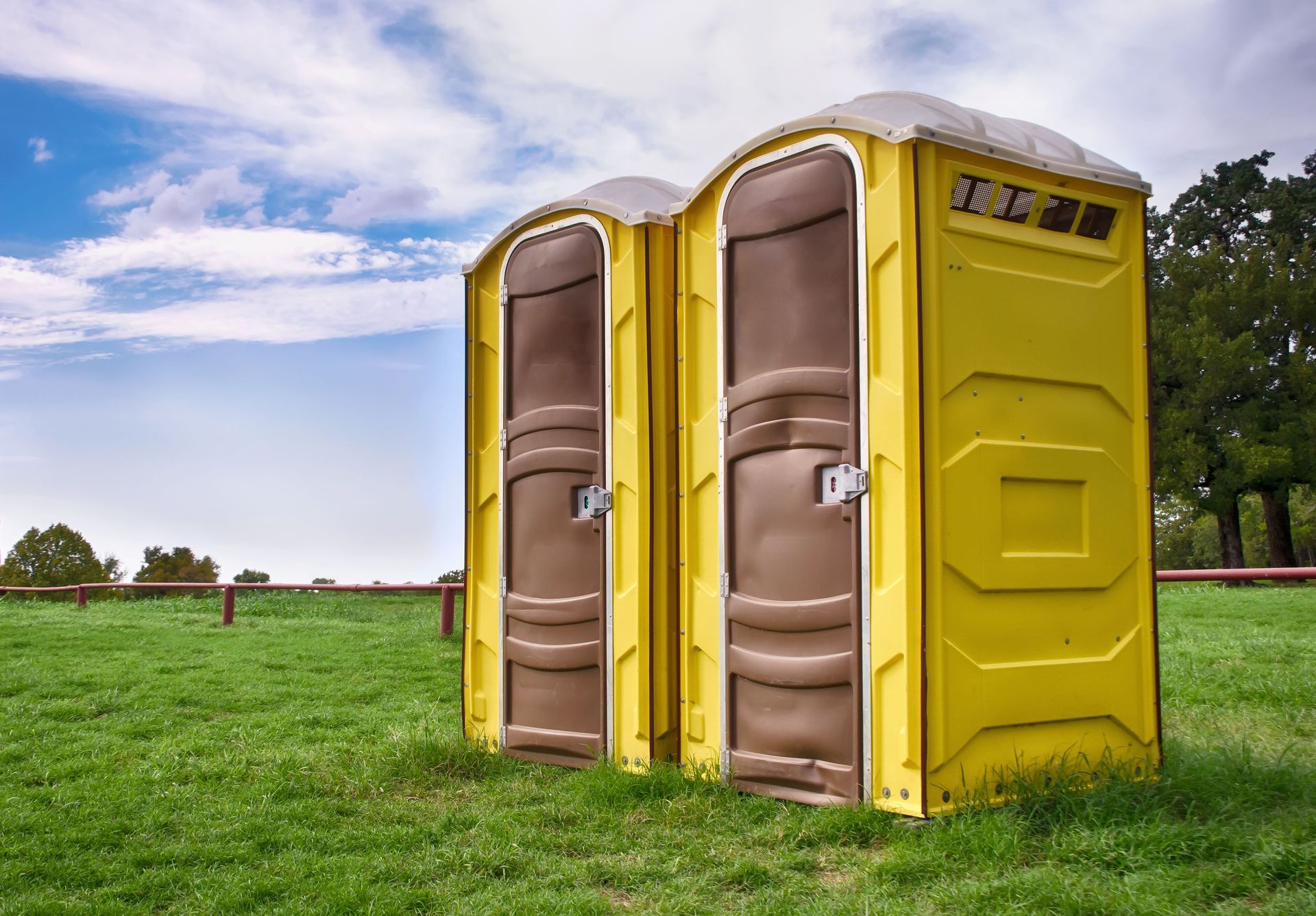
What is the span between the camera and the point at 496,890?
3.71m

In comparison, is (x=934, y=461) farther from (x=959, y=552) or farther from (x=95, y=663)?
(x=95, y=663)

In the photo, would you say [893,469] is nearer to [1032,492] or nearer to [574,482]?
[1032,492]

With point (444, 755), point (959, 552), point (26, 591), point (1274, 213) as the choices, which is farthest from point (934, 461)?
point (1274, 213)

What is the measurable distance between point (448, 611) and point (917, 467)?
8.17 meters

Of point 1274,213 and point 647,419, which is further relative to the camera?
point 1274,213

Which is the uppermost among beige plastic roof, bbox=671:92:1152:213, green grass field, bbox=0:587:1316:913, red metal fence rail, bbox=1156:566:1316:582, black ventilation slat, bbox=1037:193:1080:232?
beige plastic roof, bbox=671:92:1152:213

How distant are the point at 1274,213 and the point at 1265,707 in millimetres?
25981

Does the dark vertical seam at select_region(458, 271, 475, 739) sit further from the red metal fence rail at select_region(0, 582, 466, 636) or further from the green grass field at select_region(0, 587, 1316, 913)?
the red metal fence rail at select_region(0, 582, 466, 636)

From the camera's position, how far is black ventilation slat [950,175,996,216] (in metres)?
4.41

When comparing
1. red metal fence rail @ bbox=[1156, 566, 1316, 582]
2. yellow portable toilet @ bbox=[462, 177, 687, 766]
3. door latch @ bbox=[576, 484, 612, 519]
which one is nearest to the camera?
yellow portable toilet @ bbox=[462, 177, 687, 766]

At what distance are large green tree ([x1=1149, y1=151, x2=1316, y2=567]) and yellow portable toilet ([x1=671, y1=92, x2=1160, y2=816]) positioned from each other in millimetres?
21863

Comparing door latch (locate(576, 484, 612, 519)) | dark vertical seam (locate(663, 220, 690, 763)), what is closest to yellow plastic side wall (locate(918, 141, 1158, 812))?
dark vertical seam (locate(663, 220, 690, 763))

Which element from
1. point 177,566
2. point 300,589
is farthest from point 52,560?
point 300,589

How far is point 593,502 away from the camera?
18.1 feet
